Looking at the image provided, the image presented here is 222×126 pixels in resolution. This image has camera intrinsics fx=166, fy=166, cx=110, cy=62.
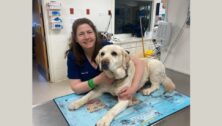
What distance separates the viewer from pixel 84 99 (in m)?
1.02

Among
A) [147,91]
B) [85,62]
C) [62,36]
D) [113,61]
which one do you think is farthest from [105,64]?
[62,36]

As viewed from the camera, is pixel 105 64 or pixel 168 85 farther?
pixel 168 85

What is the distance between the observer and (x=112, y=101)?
3.43 ft

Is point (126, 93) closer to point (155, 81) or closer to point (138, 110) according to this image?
point (138, 110)

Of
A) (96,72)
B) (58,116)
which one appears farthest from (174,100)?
(58,116)

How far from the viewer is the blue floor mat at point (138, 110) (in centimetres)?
83

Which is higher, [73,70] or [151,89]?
[73,70]

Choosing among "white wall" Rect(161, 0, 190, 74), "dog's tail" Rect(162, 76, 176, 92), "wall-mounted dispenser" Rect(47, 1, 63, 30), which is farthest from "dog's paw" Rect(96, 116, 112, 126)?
"wall-mounted dispenser" Rect(47, 1, 63, 30)

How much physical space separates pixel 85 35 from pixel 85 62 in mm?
203

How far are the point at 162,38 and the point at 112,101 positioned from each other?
1018 mm

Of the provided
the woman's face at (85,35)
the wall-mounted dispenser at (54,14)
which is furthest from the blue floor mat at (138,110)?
the wall-mounted dispenser at (54,14)

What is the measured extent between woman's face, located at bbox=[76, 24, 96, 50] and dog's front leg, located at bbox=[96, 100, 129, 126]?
45cm

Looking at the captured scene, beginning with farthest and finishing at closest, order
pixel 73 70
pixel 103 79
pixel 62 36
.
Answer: pixel 62 36 < pixel 73 70 < pixel 103 79

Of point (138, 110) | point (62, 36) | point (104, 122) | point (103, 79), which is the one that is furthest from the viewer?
point (62, 36)
